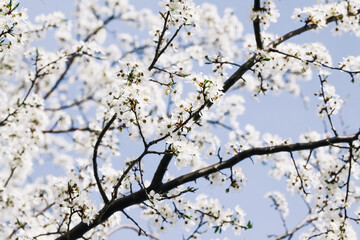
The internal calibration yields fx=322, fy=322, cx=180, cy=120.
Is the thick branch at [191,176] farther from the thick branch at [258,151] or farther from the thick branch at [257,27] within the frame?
the thick branch at [257,27]

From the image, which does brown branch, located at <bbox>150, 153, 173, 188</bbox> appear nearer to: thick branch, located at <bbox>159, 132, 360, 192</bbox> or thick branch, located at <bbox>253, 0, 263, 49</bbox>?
thick branch, located at <bbox>159, 132, 360, 192</bbox>

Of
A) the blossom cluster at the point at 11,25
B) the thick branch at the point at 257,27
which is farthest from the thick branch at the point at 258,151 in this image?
the blossom cluster at the point at 11,25

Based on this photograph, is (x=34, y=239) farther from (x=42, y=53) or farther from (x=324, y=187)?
(x=324, y=187)

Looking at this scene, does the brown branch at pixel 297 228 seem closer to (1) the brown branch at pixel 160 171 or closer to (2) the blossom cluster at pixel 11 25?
(1) the brown branch at pixel 160 171

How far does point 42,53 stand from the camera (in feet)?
18.2

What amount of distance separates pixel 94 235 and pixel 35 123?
2.85 m

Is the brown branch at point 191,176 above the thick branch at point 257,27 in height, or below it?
below

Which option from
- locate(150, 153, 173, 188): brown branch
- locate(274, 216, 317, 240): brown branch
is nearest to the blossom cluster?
locate(150, 153, 173, 188): brown branch

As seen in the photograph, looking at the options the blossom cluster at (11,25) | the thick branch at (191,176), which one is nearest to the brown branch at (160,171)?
the thick branch at (191,176)

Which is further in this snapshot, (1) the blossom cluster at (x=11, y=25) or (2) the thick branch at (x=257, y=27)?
(2) the thick branch at (x=257, y=27)

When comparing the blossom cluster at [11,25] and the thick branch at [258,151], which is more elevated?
the blossom cluster at [11,25]

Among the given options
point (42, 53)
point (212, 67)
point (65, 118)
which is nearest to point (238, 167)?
Answer: point (212, 67)

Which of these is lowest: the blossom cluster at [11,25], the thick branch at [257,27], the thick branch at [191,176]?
the thick branch at [191,176]

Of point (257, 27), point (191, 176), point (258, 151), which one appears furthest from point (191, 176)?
point (257, 27)
